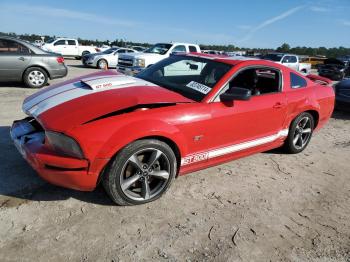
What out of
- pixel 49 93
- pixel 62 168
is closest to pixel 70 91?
pixel 49 93

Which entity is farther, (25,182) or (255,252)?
(25,182)

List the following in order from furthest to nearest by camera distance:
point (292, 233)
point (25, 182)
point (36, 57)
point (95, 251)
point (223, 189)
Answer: point (36, 57) < point (223, 189) < point (25, 182) < point (292, 233) < point (95, 251)

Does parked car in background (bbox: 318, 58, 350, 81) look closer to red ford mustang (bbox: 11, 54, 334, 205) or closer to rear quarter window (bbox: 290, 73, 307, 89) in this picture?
rear quarter window (bbox: 290, 73, 307, 89)

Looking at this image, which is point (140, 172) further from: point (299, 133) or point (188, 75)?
point (299, 133)

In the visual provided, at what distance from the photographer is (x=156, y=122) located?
3.31 m

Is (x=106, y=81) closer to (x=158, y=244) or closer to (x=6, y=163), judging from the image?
(x=6, y=163)

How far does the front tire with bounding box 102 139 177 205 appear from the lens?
3.17 meters

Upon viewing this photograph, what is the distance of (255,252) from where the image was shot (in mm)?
2910

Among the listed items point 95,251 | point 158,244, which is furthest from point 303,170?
point 95,251

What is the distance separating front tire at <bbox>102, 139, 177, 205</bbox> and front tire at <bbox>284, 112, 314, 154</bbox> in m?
2.28

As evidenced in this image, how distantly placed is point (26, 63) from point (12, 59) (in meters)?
0.36

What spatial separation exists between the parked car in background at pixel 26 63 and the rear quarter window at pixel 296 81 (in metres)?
7.11

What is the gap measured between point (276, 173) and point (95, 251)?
276 cm

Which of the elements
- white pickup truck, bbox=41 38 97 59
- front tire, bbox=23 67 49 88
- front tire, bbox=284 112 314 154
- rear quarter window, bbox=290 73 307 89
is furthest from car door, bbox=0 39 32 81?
white pickup truck, bbox=41 38 97 59
